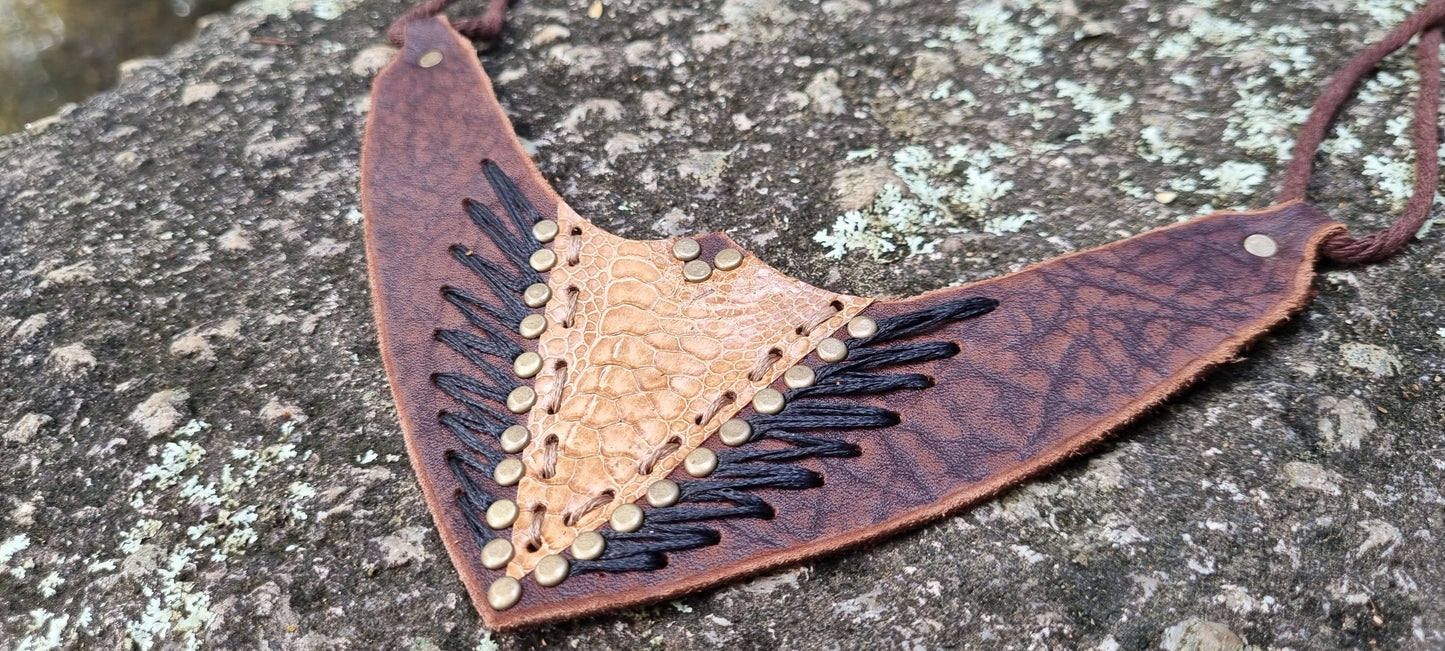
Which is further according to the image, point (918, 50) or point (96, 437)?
point (918, 50)

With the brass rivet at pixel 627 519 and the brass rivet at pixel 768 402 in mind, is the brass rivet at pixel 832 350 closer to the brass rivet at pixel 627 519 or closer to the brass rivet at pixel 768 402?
the brass rivet at pixel 768 402

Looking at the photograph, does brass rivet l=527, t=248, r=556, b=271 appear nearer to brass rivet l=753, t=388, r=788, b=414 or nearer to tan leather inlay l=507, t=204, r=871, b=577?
tan leather inlay l=507, t=204, r=871, b=577

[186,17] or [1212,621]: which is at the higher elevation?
[1212,621]

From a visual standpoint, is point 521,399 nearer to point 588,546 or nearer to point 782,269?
point 588,546

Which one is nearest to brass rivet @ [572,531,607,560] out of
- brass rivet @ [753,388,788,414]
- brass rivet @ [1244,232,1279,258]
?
brass rivet @ [753,388,788,414]

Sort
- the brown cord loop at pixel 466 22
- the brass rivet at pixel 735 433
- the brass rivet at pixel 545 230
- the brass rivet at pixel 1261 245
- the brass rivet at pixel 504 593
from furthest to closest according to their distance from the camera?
the brown cord loop at pixel 466 22 → the brass rivet at pixel 545 230 → the brass rivet at pixel 1261 245 → the brass rivet at pixel 735 433 → the brass rivet at pixel 504 593

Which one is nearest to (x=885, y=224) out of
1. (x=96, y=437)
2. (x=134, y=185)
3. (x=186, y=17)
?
(x=96, y=437)

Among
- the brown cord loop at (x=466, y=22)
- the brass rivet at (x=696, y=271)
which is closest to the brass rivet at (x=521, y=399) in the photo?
the brass rivet at (x=696, y=271)

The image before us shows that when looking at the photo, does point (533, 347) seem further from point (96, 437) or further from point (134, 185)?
point (134, 185)
